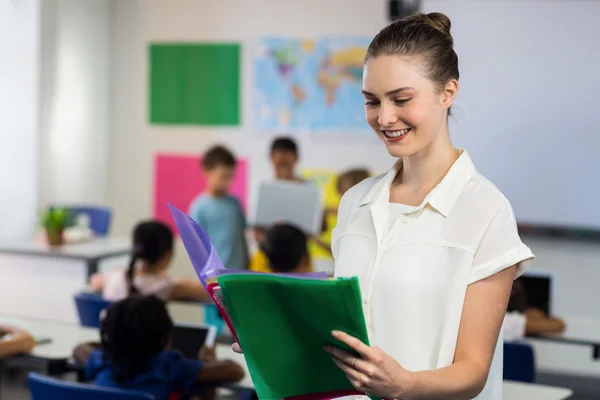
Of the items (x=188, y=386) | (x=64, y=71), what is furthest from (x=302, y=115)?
(x=188, y=386)

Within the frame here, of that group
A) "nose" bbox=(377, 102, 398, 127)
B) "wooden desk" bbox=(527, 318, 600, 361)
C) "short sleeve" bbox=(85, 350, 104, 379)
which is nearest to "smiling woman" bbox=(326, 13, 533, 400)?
"nose" bbox=(377, 102, 398, 127)

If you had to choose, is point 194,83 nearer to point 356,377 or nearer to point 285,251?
point 285,251

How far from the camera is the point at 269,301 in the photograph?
1.31 meters

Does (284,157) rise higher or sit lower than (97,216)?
higher

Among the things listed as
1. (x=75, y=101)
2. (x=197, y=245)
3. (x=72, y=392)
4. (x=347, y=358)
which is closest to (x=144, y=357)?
(x=72, y=392)

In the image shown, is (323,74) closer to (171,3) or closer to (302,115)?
(302,115)

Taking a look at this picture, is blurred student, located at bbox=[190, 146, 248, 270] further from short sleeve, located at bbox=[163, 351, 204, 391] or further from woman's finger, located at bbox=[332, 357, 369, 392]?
woman's finger, located at bbox=[332, 357, 369, 392]

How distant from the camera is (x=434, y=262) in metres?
1.51

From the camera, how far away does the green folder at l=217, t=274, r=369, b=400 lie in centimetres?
125

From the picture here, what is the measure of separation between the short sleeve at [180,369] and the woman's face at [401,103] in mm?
1433

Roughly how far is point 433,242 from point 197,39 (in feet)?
17.7

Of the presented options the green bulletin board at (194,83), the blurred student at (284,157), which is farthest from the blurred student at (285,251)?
the green bulletin board at (194,83)

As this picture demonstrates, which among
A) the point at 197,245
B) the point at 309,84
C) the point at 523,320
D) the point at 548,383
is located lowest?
the point at 548,383

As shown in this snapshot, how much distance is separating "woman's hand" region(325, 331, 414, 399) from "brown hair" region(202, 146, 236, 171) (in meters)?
3.93
